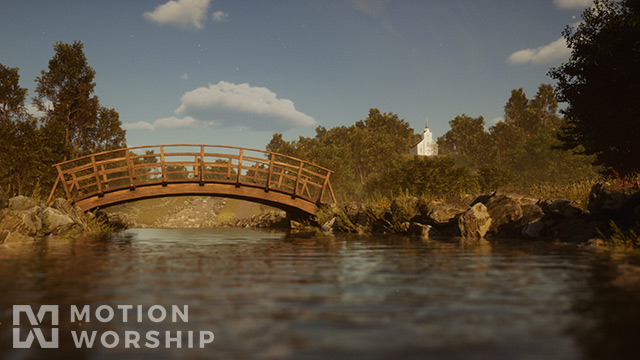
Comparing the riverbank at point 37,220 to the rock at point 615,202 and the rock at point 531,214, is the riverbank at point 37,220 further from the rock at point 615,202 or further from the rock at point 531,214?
the rock at point 615,202

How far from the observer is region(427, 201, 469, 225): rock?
12.9m

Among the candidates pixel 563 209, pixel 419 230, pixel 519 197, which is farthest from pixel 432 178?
pixel 563 209

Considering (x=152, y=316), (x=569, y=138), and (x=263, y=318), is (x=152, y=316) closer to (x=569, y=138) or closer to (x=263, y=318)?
(x=263, y=318)

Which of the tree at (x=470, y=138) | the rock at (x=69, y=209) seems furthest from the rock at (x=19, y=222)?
the tree at (x=470, y=138)

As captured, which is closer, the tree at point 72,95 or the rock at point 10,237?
the rock at point 10,237

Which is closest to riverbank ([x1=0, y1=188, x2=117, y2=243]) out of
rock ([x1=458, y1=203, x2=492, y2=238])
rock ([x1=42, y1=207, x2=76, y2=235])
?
rock ([x1=42, y1=207, x2=76, y2=235])

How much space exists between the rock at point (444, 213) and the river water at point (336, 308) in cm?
672

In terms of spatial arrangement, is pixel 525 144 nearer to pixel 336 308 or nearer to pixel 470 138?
pixel 470 138

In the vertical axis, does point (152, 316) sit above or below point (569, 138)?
below

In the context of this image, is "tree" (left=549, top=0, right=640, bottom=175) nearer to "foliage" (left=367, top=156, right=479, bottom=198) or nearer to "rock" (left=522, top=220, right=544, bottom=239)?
"rock" (left=522, top=220, right=544, bottom=239)

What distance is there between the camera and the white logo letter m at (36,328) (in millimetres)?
2554

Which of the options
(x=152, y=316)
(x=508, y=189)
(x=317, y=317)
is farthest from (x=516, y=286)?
(x=508, y=189)

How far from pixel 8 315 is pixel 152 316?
100 centimetres

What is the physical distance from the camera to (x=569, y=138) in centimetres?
1630
